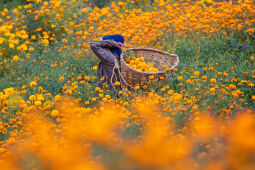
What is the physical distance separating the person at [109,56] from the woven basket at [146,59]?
137mm

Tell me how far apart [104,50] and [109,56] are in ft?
0.35

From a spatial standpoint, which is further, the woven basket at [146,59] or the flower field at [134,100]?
the woven basket at [146,59]

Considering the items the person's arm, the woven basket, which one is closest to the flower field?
the woven basket

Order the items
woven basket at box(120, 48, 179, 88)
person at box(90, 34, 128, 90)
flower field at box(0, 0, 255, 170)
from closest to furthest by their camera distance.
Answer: flower field at box(0, 0, 255, 170), woven basket at box(120, 48, 179, 88), person at box(90, 34, 128, 90)

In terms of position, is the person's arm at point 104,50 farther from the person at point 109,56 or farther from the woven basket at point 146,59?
the woven basket at point 146,59

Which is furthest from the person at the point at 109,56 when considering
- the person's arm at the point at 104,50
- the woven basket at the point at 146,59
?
the woven basket at the point at 146,59

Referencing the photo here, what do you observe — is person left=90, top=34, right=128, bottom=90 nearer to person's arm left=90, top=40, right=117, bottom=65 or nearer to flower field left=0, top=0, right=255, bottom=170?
person's arm left=90, top=40, right=117, bottom=65

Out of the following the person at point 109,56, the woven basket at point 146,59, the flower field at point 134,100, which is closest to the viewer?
the flower field at point 134,100

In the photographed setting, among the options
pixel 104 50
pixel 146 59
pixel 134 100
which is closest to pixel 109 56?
pixel 104 50

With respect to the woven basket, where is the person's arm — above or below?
above

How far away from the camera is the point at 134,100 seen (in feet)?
10.7

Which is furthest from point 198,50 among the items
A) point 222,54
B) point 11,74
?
point 11,74

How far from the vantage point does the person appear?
3.90 metres

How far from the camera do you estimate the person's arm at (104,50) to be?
3900mm
